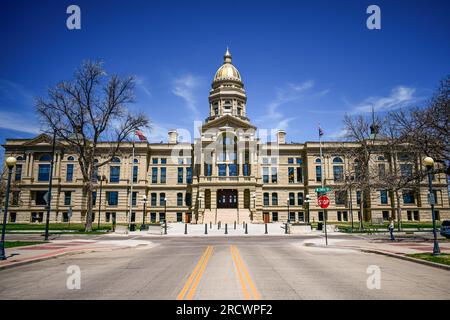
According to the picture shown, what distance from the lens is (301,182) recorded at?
6400 cm

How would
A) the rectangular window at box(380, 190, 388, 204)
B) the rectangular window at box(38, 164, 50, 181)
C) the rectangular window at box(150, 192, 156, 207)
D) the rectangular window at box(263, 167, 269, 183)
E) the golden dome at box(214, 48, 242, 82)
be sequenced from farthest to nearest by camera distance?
the golden dome at box(214, 48, 242, 82)
the rectangular window at box(263, 167, 269, 183)
the rectangular window at box(150, 192, 156, 207)
the rectangular window at box(38, 164, 50, 181)
the rectangular window at box(380, 190, 388, 204)

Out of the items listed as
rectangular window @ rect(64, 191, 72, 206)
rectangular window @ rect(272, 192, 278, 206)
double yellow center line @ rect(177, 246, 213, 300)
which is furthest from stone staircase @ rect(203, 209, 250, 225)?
double yellow center line @ rect(177, 246, 213, 300)

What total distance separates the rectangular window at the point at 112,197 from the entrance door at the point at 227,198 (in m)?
20.4

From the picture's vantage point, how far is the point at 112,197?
201ft

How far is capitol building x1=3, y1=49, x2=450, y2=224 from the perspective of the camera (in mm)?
57969

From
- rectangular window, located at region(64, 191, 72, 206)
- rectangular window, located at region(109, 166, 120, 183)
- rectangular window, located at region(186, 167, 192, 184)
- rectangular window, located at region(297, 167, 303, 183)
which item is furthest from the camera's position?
rectangular window, located at region(297, 167, 303, 183)

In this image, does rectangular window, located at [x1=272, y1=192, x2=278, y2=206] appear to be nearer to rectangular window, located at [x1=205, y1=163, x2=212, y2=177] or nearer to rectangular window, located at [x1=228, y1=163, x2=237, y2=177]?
rectangular window, located at [x1=228, y1=163, x2=237, y2=177]

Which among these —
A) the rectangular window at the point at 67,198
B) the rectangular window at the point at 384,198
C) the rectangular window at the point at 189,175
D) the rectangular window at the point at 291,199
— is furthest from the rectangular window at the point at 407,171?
the rectangular window at the point at 67,198

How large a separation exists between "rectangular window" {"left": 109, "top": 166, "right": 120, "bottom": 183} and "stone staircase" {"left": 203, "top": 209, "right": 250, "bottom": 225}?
20.8 meters

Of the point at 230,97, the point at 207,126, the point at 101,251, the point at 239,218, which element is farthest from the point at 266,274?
the point at 230,97

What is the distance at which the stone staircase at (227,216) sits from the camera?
52.3m

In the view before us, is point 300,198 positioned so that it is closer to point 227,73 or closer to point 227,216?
point 227,216
